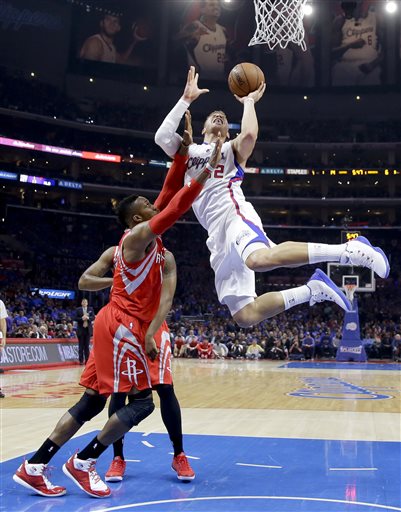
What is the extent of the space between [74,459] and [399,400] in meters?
6.57

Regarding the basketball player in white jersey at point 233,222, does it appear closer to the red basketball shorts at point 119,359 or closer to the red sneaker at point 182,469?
the red basketball shorts at point 119,359

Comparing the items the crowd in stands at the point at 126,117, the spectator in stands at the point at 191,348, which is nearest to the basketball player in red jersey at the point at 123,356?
the spectator in stands at the point at 191,348

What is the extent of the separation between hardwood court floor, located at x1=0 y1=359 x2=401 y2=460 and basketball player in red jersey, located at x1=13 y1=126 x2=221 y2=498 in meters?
1.10

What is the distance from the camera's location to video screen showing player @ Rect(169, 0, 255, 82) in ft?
121

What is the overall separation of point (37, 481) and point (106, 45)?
1494 inches

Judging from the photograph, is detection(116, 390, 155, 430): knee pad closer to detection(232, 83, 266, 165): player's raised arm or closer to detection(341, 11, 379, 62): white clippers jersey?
detection(232, 83, 266, 165): player's raised arm

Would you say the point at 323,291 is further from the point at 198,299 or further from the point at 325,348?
the point at 198,299

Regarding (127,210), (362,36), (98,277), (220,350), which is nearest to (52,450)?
(98,277)

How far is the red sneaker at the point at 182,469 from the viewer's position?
14.1ft

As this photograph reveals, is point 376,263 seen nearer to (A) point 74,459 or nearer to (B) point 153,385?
(B) point 153,385

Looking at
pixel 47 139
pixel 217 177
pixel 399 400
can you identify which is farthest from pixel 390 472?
pixel 47 139

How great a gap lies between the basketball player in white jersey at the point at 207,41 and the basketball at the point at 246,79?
33.8m

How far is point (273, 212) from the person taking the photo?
42562 mm

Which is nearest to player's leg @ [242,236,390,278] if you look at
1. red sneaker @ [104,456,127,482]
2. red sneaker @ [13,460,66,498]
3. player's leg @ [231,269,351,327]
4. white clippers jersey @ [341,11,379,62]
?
player's leg @ [231,269,351,327]
